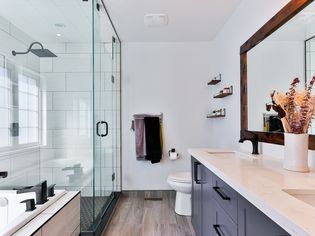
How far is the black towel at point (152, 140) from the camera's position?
124 inches

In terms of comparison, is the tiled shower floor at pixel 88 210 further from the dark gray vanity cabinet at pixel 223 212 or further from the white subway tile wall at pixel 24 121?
the dark gray vanity cabinet at pixel 223 212

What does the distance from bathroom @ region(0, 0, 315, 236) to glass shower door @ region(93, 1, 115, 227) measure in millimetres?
20

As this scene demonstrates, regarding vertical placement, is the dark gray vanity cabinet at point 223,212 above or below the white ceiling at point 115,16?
below

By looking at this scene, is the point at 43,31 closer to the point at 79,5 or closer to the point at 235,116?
the point at 79,5

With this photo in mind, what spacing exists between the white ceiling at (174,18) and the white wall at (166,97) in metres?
0.22

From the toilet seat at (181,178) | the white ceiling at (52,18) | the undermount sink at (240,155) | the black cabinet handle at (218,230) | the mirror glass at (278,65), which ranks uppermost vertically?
the white ceiling at (52,18)

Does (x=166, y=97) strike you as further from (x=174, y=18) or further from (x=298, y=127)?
(x=298, y=127)

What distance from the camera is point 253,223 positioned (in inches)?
33.4

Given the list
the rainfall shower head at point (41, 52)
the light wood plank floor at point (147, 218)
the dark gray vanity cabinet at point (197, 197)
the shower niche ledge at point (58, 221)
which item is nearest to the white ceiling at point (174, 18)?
the rainfall shower head at point (41, 52)

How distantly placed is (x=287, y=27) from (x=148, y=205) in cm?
249

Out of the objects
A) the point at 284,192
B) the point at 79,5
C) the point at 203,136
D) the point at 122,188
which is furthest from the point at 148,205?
the point at 79,5

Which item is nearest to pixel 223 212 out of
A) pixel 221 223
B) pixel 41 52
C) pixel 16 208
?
pixel 221 223

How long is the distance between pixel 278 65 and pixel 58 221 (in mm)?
1873

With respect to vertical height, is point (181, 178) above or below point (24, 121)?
below
